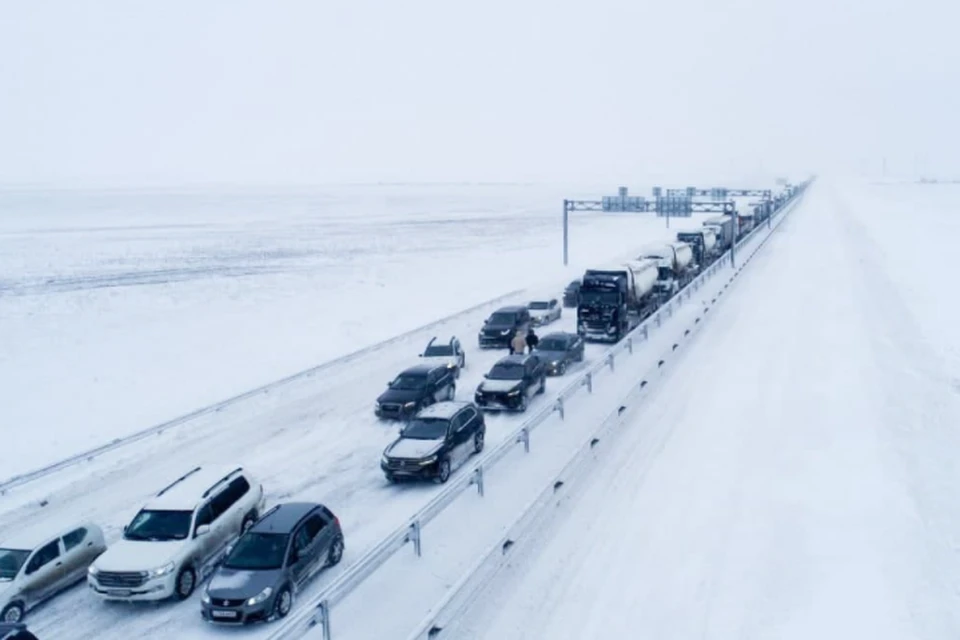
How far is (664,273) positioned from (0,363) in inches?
1259

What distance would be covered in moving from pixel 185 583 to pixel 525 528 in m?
6.03

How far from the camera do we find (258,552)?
Answer: 13.2 meters

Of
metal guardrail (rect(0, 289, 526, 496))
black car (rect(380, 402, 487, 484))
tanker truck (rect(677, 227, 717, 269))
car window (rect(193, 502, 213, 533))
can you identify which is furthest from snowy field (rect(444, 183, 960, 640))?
tanker truck (rect(677, 227, 717, 269))

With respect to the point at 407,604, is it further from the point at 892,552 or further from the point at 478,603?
the point at 892,552

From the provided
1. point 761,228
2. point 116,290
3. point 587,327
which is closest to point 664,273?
point 587,327

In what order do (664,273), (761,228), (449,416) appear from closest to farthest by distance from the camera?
(449,416) → (664,273) → (761,228)

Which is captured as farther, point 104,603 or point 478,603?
point 104,603

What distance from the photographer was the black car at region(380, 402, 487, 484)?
698 inches

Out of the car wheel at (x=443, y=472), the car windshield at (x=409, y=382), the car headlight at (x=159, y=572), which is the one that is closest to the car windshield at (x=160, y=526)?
the car headlight at (x=159, y=572)

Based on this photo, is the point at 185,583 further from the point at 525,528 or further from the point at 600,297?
the point at 600,297

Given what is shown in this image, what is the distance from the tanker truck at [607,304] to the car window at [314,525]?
20.9 meters

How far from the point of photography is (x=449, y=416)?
62.4ft

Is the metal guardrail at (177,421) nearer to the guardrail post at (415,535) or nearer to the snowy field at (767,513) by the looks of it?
the guardrail post at (415,535)

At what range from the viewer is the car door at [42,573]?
44.6 feet
